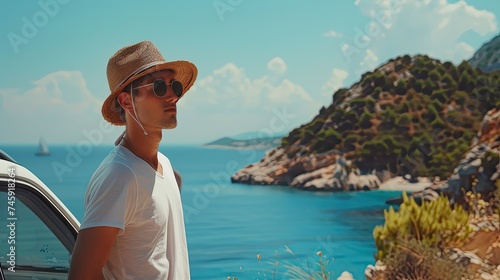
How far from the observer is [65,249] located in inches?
46.3

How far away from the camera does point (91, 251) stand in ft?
3.06

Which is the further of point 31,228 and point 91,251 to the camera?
point 31,228

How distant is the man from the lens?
0.94 metres

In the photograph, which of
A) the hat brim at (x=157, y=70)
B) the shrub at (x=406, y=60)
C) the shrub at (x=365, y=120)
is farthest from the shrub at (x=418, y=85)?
the hat brim at (x=157, y=70)

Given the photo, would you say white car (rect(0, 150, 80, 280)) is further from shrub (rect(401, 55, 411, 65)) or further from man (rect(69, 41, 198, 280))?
shrub (rect(401, 55, 411, 65))

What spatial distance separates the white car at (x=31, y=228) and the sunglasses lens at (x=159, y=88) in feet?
0.75

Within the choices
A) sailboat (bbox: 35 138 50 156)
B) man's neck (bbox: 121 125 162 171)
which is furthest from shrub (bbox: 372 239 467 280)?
sailboat (bbox: 35 138 50 156)

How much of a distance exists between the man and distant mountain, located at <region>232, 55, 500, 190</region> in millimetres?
18402

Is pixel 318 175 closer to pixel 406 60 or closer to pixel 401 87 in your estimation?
pixel 401 87

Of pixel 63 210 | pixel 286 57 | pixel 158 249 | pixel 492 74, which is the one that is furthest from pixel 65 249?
pixel 286 57

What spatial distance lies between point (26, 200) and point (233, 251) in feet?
48.7

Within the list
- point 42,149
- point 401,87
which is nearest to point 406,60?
point 401,87

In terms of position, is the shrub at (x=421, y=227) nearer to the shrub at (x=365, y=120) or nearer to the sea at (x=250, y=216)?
the sea at (x=250, y=216)

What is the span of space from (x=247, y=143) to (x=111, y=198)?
75.2 ft
